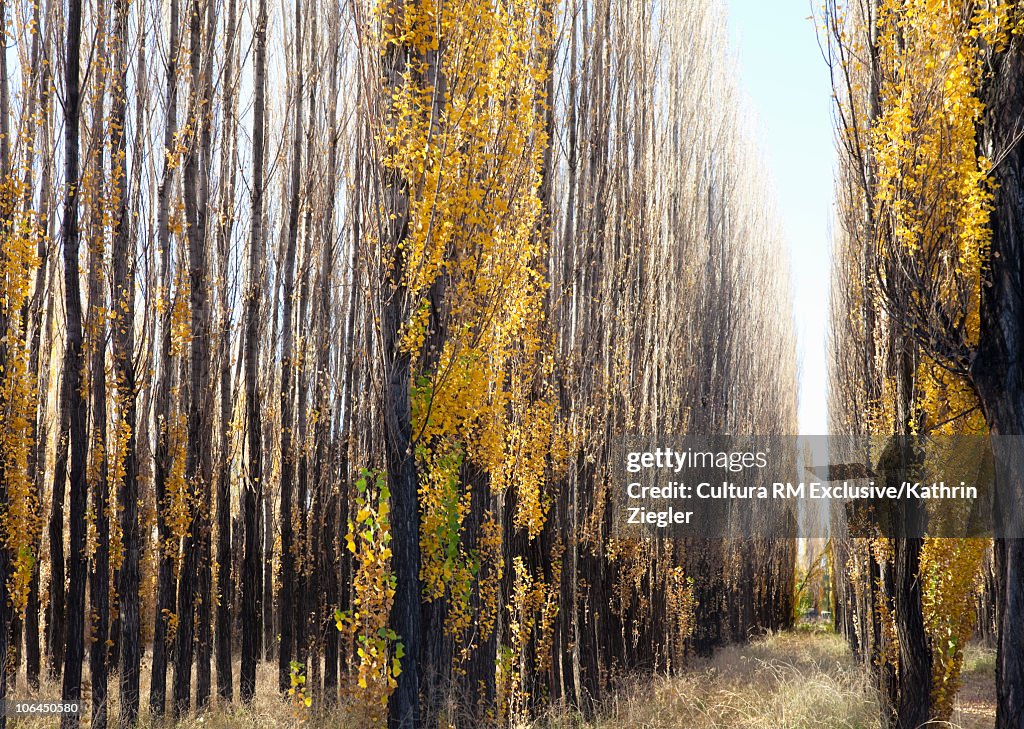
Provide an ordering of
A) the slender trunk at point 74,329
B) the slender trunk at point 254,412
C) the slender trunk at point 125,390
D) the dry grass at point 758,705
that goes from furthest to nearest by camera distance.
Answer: the slender trunk at point 254,412, the dry grass at point 758,705, the slender trunk at point 125,390, the slender trunk at point 74,329

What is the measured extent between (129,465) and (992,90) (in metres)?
8.58

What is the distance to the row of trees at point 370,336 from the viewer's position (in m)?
6.57

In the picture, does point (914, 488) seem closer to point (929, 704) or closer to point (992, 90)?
point (929, 704)

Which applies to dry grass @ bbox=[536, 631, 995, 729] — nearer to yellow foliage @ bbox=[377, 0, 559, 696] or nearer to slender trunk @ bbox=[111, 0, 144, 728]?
yellow foliage @ bbox=[377, 0, 559, 696]

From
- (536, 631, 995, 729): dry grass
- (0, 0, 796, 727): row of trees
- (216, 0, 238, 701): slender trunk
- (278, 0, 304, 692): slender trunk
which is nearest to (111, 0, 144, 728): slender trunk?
(0, 0, 796, 727): row of trees

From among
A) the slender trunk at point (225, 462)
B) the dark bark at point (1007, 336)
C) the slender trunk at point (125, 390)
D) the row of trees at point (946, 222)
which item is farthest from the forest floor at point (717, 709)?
the dark bark at point (1007, 336)

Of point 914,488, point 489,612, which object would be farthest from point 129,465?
point 914,488

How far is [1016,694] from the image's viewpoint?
20.1 ft


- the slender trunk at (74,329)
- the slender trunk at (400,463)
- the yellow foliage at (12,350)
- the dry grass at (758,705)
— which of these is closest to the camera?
the slender trunk at (400,463)

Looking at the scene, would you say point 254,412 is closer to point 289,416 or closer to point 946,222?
point 289,416

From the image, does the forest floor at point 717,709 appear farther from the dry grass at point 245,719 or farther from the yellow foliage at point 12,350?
the yellow foliage at point 12,350

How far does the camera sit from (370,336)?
23.2 feet

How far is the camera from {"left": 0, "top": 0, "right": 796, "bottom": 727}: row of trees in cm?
657

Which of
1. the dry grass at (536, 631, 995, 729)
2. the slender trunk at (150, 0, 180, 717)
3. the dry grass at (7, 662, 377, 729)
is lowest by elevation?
the dry grass at (536, 631, 995, 729)
